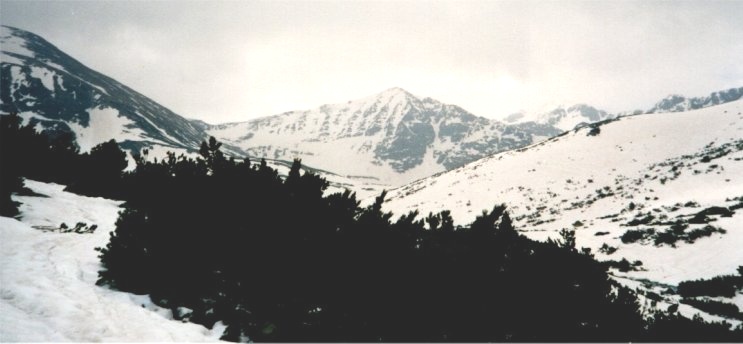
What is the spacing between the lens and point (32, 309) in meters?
4.88

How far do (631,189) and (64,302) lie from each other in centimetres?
3762

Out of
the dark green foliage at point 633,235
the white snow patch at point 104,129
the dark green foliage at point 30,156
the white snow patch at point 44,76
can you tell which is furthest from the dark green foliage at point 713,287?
the white snow patch at point 44,76

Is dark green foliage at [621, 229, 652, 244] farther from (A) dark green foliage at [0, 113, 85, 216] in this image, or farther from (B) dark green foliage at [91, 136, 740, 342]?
(A) dark green foliage at [0, 113, 85, 216]

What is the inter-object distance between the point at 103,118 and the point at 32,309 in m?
203

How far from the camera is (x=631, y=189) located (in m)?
32.6

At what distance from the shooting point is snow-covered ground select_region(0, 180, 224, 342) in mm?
4531

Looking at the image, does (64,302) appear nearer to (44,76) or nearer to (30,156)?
(30,156)

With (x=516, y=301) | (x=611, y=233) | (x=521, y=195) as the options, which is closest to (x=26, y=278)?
(x=516, y=301)

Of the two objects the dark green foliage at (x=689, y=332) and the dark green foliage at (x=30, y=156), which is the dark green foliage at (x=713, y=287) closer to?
the dark green foliage at (x=689, y=332)

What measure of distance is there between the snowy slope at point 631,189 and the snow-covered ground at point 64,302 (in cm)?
1473

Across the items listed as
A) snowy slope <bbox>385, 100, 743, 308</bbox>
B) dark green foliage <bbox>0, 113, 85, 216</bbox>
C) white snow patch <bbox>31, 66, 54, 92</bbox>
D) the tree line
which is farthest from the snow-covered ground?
white snow patch <bbox>31, 66, 54, 92</bbox>

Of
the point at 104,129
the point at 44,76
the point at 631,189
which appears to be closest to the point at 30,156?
the point at 631,189

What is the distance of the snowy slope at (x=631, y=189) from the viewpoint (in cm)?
1512

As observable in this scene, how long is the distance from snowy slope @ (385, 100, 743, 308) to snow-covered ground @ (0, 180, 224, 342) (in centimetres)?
1473
